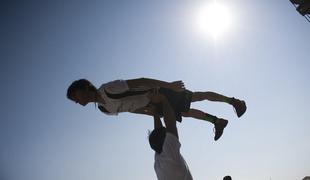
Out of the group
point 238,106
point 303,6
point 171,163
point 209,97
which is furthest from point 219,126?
point 303,6

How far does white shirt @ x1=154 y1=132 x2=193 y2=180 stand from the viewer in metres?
3.54

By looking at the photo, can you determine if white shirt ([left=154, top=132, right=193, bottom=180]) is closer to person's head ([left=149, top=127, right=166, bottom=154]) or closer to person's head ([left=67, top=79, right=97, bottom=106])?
person's head ([left=149, top=127, right=166, bottom=154])

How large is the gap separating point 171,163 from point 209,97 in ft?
8.18

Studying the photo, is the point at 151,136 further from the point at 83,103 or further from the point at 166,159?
the point at 83,103

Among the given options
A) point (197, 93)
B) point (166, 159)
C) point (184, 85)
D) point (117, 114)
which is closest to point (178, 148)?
point (166, 159)

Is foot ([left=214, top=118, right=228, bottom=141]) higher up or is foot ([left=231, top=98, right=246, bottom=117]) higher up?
foot ([left=231, top=98, right=246, bottom=117])

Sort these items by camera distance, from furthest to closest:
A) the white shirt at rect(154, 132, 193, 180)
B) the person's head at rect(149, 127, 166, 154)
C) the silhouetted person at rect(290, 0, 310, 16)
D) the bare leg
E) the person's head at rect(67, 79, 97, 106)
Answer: the silhouetted person at rect(290, 0, 310, 16) < the bare leg < the person's head at rect(67, 79, 97, 106) < the person's head at rect(149, 127, 166, 154) < the white shirt at rect(154, 132, 193, 180)

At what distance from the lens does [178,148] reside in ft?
12.4

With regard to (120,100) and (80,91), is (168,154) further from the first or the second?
(80,91)

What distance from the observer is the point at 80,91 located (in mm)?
4512

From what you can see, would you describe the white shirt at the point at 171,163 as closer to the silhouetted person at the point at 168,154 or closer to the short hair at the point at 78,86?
the silhouetted person at the point at 168,154

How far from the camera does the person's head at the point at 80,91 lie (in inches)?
178

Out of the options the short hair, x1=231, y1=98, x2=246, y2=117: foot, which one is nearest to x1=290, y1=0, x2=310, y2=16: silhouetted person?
x1=231, y1=98, x2=246, y2=117: foot

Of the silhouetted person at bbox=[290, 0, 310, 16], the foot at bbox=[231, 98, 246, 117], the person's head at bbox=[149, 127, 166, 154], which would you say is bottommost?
the person's head at bbox=[149, 127, 166, 154]
